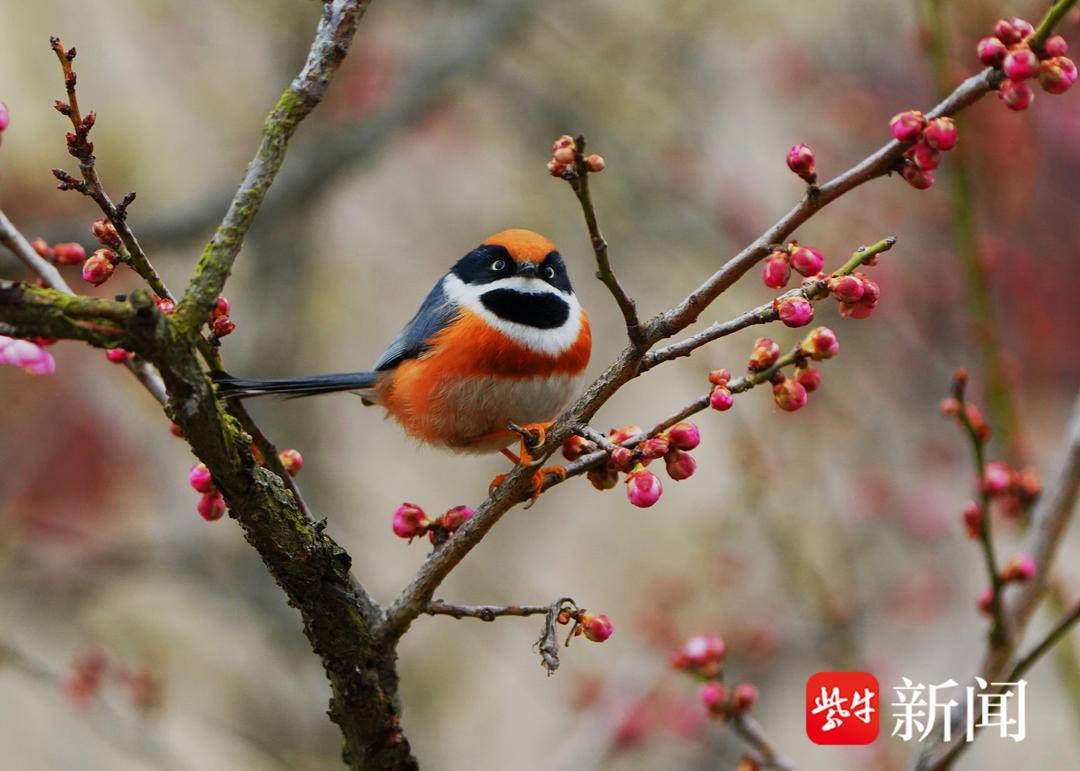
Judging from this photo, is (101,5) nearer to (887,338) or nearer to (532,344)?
(887,338)

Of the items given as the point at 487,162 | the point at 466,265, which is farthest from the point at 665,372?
the point at 466,265

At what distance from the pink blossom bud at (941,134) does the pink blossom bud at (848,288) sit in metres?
0.23

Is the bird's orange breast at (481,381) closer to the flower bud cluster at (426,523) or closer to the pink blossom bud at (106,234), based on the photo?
the flower bud cluster at (426,523)

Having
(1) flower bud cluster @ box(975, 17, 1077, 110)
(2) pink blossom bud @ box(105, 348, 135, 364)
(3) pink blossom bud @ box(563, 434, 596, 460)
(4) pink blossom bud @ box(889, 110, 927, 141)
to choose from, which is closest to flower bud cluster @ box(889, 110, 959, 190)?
(4) pink blossom bud @ box(889, 110, 927, 141)

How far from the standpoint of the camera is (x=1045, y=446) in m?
6.79

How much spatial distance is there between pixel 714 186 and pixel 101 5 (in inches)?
191

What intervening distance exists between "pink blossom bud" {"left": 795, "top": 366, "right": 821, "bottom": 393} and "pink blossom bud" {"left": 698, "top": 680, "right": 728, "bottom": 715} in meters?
0.77

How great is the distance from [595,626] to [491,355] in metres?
1.21

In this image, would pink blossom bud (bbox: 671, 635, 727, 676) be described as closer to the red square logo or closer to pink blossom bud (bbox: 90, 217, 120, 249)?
the red square logo

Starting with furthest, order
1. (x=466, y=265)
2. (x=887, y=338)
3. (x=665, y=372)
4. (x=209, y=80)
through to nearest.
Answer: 1. (x=665, y=372)
2. (x=209, y=80)
3. (x=887, y=338)
4. (x=466, y=265)

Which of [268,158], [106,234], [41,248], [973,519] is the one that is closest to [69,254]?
[41,248]

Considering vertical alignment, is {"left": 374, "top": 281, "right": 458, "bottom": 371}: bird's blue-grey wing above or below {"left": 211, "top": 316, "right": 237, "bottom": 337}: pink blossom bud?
above

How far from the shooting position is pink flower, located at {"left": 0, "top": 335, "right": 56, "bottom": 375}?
195 cm

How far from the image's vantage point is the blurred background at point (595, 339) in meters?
5.20
